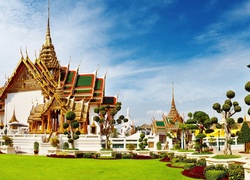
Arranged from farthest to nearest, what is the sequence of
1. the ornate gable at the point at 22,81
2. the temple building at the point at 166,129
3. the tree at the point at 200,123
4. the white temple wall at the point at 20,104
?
the ornate gable at the point at 22,81 < the white temple wall at the point at 20,104 < the temple building at the point at 166,129 < the tree at the point at 200,123

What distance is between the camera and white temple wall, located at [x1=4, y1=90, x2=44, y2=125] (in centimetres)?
4144

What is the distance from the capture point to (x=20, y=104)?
42.3 meters

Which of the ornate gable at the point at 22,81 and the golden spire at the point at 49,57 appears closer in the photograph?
the ornate gable at the point at 22,81

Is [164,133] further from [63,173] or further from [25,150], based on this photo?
[63,173]

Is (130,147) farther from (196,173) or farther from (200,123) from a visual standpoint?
(196,173)

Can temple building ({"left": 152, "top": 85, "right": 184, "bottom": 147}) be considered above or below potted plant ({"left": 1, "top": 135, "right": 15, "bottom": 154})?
above

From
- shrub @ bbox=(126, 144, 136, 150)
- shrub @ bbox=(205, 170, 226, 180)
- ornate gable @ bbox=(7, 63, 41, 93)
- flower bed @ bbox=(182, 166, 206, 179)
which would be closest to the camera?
shrub @ bbox=(205, 170, 226, 180)

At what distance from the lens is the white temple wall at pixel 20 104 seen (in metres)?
41.4

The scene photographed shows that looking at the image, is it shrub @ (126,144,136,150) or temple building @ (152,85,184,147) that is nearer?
shrub @ (126,144,136,150)

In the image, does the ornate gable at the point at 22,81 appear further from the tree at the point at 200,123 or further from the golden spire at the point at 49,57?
the tree at the point at 200,123

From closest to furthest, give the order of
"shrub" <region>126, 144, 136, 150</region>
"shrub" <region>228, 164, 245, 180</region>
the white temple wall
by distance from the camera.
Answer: "shrub" <region>228, 164, 245, 180</region>, "shrub" <region>126, 144, 136, 150</region>, the white temple wall

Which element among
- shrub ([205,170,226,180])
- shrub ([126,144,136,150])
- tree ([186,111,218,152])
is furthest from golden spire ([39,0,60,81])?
shrub ([205,170,226,180])

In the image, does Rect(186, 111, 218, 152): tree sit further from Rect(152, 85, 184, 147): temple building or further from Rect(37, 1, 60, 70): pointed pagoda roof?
Rect(37, 1, 60, 70): pointed pagoda roof

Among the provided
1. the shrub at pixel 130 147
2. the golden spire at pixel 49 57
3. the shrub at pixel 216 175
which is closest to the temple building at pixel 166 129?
the shrub at pixel 130 147
